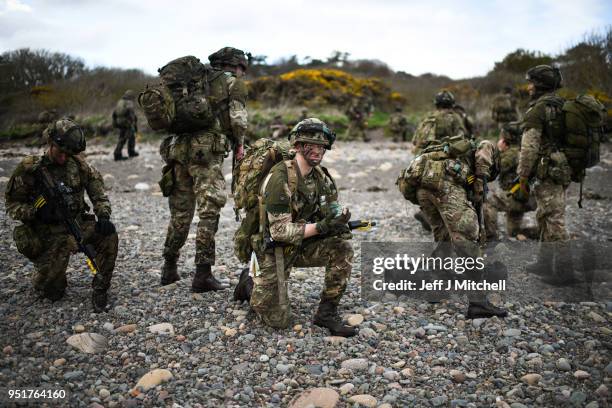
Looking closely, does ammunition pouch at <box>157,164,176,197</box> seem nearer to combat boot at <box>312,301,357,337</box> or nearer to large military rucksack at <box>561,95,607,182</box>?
combat boot at <box>312,301,357,337</box>

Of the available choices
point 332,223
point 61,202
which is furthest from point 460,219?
point 61,202

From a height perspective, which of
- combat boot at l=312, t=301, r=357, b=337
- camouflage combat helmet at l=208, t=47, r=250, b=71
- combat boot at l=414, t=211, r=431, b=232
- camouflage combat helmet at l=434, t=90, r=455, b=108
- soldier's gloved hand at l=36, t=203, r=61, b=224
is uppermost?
camouflage combat helmet at l=208, t=47, r=250, b=71

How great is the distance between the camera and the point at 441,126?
24.6 feet

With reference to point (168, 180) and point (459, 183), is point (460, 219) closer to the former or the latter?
point (459, 183)

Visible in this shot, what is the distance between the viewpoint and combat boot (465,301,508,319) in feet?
14.1

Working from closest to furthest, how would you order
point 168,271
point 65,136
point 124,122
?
point 65,136 → point 168,271 → point 124,122

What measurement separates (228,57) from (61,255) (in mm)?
2627

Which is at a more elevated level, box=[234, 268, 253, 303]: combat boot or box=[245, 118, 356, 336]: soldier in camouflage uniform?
box=[245, 118, 356, 336]: soldier in camouflage uniform

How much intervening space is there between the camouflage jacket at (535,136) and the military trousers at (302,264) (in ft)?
9.03

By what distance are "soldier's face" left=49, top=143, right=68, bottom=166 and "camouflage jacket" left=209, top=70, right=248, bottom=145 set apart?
149 cm

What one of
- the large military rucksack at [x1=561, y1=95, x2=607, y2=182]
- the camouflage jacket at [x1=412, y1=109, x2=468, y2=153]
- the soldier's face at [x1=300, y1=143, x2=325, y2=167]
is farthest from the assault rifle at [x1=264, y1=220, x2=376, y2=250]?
the camouflage jacket at [x1=412, y1=109, x2=468, y2=153]

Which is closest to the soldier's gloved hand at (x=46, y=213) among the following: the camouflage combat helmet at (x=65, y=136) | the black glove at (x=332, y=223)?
the camouflage combat helmet at (x=65, y=136)

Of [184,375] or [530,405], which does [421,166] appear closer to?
[530,405]

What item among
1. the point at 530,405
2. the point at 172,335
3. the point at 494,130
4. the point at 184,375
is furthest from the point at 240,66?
the point at 494,130
